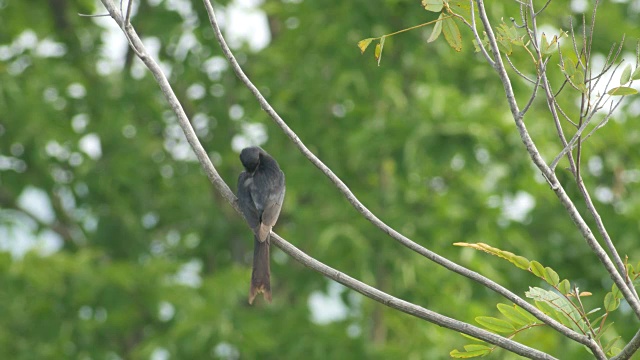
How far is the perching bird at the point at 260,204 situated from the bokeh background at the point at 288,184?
3815 millimetres

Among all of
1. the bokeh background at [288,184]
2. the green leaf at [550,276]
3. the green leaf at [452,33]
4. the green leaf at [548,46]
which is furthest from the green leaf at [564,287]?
the bokeh background at [288,184]

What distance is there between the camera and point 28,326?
A: 37.4ft

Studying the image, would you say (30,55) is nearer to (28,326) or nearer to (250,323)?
(28,326)

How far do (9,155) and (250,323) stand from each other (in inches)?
168

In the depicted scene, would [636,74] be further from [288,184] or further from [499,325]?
[288,184]

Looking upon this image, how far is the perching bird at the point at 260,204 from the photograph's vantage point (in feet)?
17.5

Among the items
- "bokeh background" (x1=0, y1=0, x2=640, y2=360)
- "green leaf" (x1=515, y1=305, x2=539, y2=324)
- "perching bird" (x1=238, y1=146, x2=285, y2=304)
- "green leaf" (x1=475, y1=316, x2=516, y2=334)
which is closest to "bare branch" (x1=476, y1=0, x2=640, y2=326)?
"green leaf" (x1=515, y1=305, x2=539, y2=324)

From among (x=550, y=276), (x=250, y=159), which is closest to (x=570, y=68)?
(x=550, y=276)

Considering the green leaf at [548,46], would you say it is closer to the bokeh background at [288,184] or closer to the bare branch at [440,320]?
the bare branch at [440,320]

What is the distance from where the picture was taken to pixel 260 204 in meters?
5.46

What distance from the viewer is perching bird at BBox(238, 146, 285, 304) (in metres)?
5.33

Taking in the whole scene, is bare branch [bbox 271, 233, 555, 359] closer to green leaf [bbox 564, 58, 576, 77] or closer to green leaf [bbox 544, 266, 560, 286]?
green leaf [bbox 544, 266, 560, 286]

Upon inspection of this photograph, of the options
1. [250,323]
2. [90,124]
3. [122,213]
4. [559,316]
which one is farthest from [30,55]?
[559,316]

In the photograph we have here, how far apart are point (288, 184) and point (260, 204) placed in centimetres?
499
